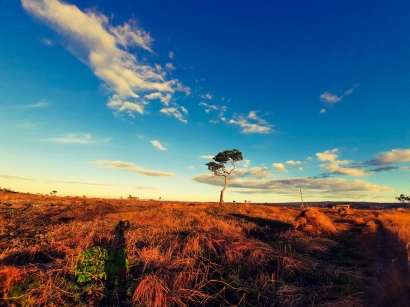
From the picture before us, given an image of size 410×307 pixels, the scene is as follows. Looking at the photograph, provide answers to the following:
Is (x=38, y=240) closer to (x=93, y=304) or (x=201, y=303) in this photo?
(x=93, y=304)

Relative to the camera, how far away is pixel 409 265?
23.1 ft

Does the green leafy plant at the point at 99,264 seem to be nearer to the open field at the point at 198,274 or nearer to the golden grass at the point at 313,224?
the open field at the point at 198,274

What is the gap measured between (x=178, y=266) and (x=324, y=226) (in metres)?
12.2

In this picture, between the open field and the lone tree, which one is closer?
the open field

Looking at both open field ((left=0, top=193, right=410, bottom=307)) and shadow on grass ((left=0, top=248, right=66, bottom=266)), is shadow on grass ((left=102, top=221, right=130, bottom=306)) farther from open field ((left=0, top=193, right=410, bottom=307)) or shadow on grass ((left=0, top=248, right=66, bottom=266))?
shadow on grass ((left=0, top=248, right=66, bottom=266))

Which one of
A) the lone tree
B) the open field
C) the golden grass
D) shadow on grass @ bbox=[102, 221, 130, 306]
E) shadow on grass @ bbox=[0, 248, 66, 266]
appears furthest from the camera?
the lone tree

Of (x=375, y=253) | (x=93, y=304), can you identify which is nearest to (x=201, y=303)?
(x=93, y=304)

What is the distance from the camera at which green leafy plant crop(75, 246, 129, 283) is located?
6738 millimetres

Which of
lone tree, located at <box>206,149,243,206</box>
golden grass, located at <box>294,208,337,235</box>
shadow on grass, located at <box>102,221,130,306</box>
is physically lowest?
shadow on grass, located at <box>102,221,130,306</box>

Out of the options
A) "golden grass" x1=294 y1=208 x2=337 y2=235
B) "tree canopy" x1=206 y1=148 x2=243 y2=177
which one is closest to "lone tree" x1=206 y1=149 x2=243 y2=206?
"tree canopy" x1=206 y1=148 x2=243 y2=177

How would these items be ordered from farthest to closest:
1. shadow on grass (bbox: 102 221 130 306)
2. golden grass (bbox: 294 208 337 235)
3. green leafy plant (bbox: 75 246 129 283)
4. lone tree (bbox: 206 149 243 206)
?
lone tree (bbox: 206 149 243 206) < golden grass (bbox: 294 208 337 235) < green leafy plant (bbox: 75 246 129 283) < shadow on grass (bbox: 102 221 130 306)

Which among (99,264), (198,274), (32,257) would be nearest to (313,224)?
(198,274)

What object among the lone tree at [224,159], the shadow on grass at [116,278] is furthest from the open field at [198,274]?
the lone tree at [224,159]

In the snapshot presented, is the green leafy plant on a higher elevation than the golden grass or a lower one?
lower
